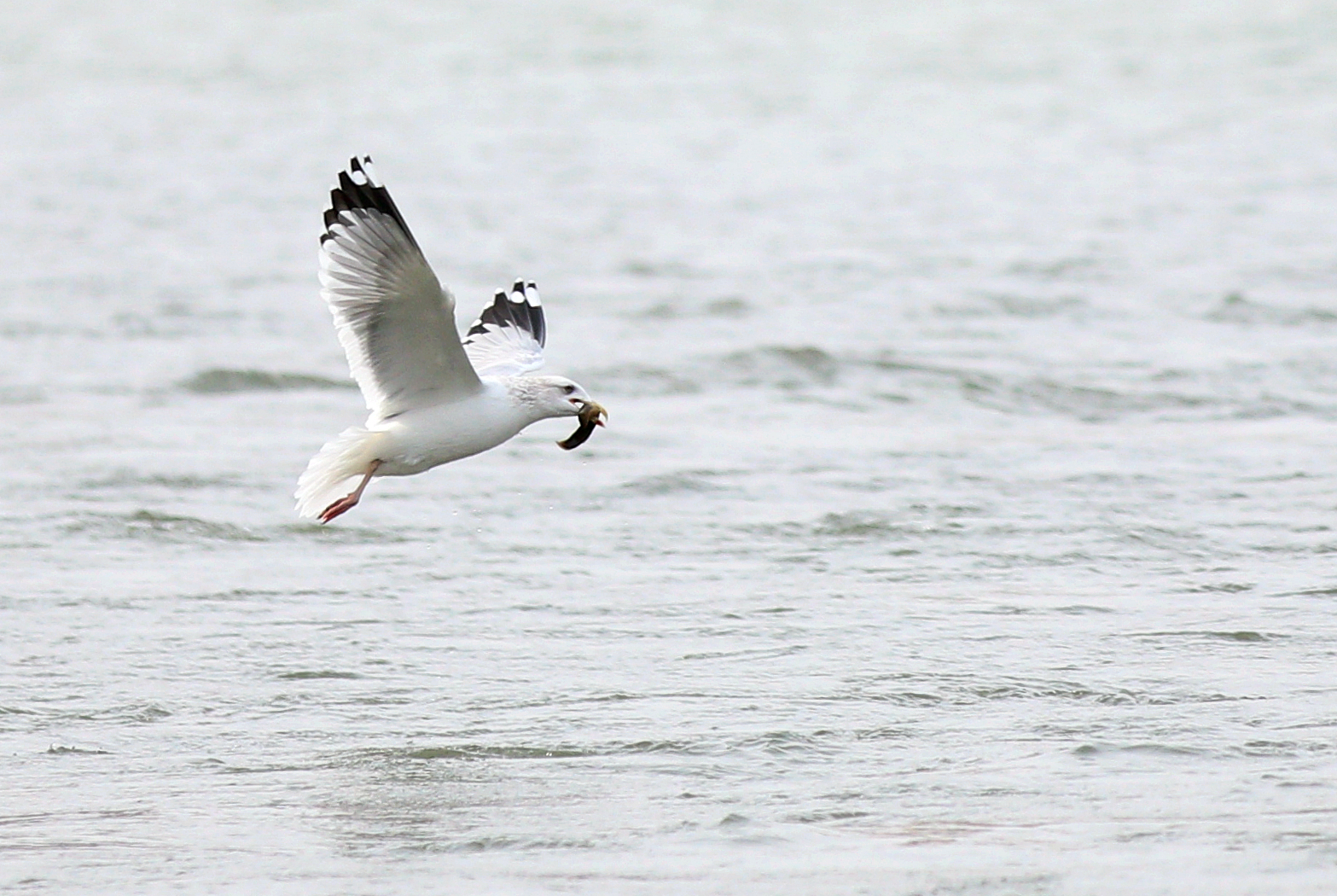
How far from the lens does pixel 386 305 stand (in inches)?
309

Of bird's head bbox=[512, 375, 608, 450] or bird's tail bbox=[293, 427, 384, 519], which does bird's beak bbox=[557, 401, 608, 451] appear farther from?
bird's tail bbox=[293, 427, 384, 519]

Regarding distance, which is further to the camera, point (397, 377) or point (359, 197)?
point (397, 377)

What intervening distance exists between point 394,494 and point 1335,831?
571cm

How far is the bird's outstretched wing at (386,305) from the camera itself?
764 cm

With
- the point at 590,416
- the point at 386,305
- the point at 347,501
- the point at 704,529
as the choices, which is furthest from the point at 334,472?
the point at 704,529

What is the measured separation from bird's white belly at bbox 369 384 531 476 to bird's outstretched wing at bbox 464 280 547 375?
1.01m

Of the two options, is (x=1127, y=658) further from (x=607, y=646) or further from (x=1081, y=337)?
(x=1081, y=337)

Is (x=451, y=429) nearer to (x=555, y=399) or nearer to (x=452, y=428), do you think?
(x=452, y=428)

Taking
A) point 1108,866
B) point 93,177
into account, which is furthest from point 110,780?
point 93,177

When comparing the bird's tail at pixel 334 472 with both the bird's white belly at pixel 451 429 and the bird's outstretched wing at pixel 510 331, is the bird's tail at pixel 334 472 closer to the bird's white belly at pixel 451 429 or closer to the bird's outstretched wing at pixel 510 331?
the bird's white belly at pixel 451 429

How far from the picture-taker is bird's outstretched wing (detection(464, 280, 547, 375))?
9219mm

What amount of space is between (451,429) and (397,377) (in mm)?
287

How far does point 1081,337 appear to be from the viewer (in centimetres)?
1452

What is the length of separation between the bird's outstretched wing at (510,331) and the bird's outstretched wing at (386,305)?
3.19 feet
